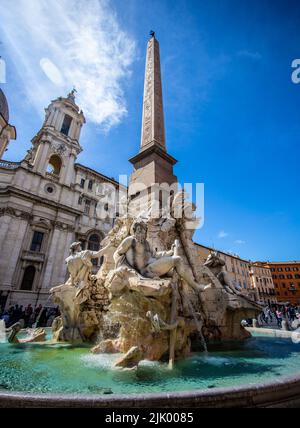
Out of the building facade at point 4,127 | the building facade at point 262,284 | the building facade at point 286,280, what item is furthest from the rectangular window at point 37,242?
the building facade at point 286,280

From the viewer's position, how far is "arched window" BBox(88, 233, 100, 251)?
2511cm

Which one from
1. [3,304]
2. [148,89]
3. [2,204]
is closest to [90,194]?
[2,204]

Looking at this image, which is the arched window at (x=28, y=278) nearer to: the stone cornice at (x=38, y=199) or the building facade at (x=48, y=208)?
the building facade at (x=48, y=208)

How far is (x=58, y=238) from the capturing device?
71.8 ft

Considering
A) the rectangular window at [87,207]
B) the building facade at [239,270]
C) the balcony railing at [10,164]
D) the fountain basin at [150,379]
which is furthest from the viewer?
the building facade at [239,270]

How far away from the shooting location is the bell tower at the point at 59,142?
80.7ft

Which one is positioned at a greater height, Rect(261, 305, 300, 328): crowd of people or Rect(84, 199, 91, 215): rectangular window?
Rect(84, 199, 91, 215): rectangular window

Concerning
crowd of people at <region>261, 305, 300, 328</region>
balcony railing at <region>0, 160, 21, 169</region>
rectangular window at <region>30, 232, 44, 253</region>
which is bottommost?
crowd of people at <region>261, 305, 300, 328</region>

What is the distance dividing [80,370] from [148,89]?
11.0 m

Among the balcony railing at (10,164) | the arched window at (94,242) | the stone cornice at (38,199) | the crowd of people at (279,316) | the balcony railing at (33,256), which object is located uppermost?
the balcony railing at (10,164)

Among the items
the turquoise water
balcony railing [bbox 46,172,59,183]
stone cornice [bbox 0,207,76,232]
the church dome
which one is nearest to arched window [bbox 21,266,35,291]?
stone cornice [bbox 0,207,76,232]

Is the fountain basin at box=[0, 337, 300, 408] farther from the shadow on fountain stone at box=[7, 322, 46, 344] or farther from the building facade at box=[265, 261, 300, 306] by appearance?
the building facade at box=[265, 261, 300, 306]

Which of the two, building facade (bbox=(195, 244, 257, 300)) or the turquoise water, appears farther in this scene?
building facade (bbox=(195, 244, 257, 300))

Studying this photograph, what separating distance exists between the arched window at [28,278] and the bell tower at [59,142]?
1014cm
